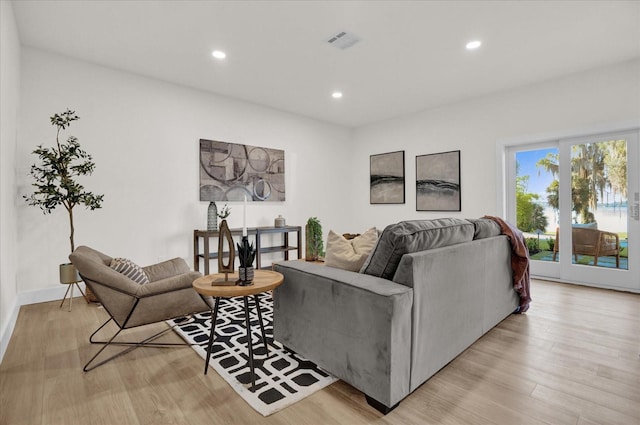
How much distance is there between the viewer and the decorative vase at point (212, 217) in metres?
4.18

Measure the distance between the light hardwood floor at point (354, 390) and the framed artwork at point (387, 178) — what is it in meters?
3.49

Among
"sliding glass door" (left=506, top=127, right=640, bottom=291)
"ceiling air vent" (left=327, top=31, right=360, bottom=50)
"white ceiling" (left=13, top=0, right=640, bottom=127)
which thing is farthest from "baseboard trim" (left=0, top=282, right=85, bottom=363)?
"sliding glass door" (left=506, top=127, right=640, bottom=291)

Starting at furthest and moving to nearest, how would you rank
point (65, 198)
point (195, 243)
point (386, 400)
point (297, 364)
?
point (195, 243) → point (65, 198) → point (297, 364) → point (386, 400)

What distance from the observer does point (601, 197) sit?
152 inches

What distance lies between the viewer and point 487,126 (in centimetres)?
468

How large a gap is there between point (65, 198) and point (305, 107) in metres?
3.51

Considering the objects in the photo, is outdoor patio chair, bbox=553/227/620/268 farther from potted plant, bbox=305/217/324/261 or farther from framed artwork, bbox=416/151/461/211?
potted plant, bbox=305/217/324/261

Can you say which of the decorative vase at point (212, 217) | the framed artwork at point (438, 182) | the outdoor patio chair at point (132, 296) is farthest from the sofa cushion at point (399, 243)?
the framed artwork at point (438, 182)

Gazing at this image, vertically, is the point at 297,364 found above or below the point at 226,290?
below

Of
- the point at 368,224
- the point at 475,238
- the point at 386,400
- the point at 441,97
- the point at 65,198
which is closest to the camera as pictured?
the point at 386,400

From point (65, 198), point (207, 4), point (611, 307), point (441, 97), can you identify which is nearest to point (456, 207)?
point (441, 97)

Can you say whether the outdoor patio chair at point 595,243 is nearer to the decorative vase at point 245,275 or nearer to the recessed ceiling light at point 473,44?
the recessed ceiling light at point 473,44

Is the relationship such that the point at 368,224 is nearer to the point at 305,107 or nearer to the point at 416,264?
the point at 305,107

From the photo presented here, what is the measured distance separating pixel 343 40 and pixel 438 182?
299 cm
